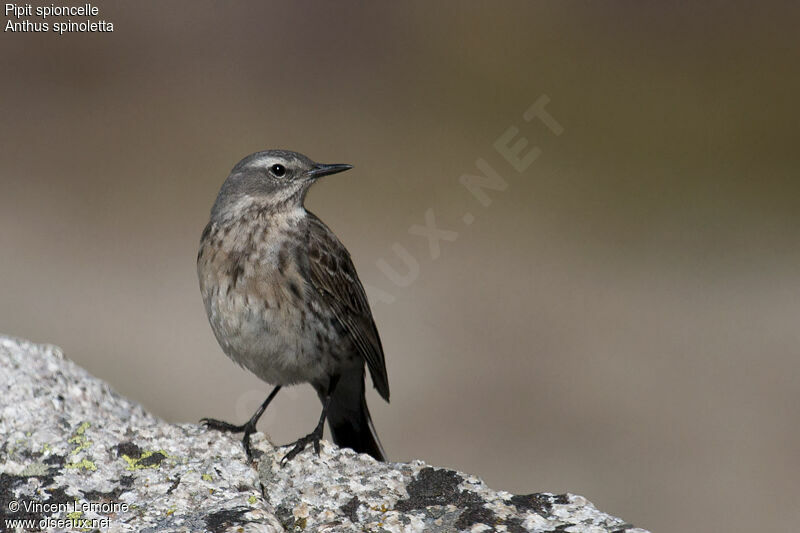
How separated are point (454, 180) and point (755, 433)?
647 cm

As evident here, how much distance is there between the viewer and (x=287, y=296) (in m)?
6.08

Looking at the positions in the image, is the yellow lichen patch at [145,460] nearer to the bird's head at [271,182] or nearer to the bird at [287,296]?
the bird at [287,296]

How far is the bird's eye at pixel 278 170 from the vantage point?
6573 mm

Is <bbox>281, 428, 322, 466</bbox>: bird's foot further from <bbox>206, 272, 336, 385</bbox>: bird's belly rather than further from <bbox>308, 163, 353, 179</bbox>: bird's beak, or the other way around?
<bbox>308, 163, 353, 179</bbox>: bird's beak

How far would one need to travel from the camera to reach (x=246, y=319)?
595 cm

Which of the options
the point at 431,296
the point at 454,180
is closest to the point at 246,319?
the point at 431,296

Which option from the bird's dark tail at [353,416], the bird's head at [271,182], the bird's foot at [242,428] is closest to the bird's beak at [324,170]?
the bird's head at [271,182]

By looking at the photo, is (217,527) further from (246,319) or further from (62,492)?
(246,319)

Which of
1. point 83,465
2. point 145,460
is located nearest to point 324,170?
point 145,460

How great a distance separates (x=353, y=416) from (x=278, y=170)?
5.76ft

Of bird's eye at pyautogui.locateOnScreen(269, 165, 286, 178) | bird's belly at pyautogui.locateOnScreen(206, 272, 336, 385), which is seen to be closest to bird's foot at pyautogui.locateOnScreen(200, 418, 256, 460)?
bird's belly at pyautogui.locateOnScreen(206, 272, 336, 385)

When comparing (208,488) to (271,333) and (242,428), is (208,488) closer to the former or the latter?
→ (242,428)

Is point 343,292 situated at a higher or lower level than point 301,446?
higher

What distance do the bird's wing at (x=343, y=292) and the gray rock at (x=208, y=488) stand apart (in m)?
1.26
